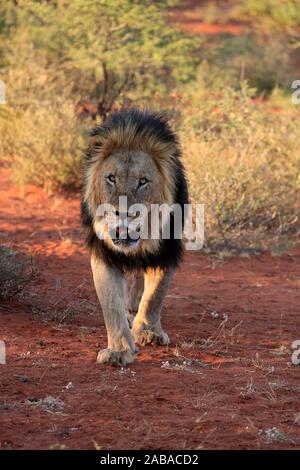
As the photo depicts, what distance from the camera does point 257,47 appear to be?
69.6 ft

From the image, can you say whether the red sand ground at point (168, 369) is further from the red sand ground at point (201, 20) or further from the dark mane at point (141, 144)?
the red sand ground at point (201, 20)

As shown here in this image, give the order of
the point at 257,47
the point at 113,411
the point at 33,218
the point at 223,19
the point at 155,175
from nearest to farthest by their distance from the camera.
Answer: the point at 113,411 → the point at 155,175 → the point at 33,218 → the point at 257,47 → the point at 223,19

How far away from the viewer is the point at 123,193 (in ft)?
16.8

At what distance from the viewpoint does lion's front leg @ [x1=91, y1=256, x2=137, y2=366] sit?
517 cm

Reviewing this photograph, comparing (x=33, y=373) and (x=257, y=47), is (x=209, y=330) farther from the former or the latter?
(x=257, y=47)

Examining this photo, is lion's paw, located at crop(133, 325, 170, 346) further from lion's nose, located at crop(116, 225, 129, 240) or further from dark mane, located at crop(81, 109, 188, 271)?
lion's nose, located at crop(116, 225, 129, 240)

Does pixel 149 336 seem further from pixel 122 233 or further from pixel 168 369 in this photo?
pixel 122 233

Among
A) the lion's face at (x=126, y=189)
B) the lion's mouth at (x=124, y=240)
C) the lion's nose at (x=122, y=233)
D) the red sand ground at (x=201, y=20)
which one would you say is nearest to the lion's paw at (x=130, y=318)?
the lion's face at (x=126, y=189)

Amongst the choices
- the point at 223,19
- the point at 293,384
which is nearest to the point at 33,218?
the point at 293,384

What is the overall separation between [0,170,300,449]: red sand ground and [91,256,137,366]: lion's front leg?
0.09 m

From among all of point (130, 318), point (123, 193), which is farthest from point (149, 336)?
point (123, 193)

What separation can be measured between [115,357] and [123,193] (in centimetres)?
91

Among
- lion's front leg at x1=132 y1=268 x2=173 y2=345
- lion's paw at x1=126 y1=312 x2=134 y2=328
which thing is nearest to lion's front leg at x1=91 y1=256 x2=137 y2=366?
lion's front leg at x1=132 y1=268 x2=173 y2=345

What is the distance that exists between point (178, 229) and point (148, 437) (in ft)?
6.63
